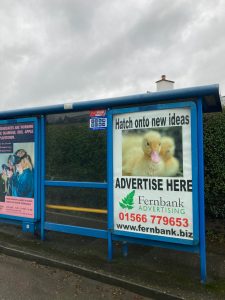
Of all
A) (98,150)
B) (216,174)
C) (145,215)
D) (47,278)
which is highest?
(98,150)

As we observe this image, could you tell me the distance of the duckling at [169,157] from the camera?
13.0 ft

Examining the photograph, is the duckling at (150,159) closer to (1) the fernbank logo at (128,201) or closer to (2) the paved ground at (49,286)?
(1) the fernbank logo at (128,201)

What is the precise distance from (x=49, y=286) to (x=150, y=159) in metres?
1.95

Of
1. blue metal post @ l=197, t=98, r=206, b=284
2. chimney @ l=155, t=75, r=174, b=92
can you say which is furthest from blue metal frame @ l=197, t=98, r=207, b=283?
chimney @ l=155, t=75, r=174, b=92

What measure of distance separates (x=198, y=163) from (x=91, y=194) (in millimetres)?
1684

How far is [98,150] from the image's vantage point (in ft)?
15.6

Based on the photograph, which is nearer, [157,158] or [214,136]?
[157,158]

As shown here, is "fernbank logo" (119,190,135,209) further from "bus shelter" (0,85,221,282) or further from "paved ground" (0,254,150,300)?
"paved ground" (0,254,150,300)

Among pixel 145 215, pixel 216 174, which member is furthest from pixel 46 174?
pixel 216 174

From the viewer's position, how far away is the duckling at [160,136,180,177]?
13.0ft

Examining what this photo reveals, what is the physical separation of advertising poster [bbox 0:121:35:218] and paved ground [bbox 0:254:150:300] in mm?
1090

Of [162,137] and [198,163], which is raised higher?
[162,137]

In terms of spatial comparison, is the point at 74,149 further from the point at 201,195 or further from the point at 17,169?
the point at 201,195

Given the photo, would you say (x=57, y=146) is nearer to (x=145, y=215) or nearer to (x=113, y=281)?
(x=145, y=215)
